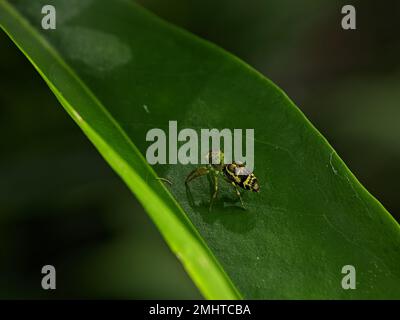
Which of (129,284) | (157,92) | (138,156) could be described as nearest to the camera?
(138,156)

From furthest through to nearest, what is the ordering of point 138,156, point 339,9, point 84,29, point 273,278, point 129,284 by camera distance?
point 339,9 → point 129,284 → point 84,29 → point 138,156 → point 273,278

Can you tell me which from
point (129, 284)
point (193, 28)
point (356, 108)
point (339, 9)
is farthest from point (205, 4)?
point (129, 284)

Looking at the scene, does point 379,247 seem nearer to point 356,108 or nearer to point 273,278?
point 273,278

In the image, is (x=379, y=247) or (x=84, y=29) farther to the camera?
(x=84, y=29)

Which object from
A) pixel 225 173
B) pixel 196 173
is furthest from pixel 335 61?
pixel 196 173

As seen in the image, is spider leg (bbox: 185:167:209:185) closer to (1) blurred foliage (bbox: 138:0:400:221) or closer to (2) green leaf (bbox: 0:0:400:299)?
→ (2) green leaf (bbox: 0:0:400:299)

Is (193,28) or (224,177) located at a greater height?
(193,28)

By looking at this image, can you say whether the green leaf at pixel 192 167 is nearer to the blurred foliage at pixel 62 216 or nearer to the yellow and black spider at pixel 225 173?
the yellow and black spider at pixel 225 173
